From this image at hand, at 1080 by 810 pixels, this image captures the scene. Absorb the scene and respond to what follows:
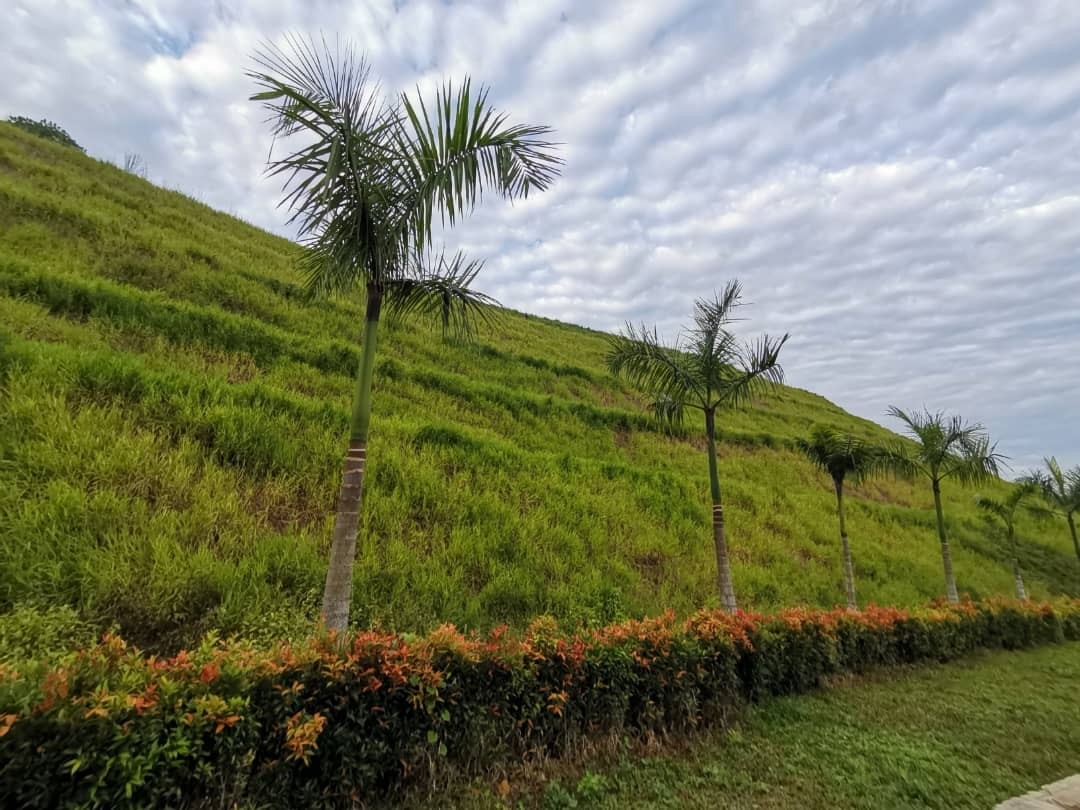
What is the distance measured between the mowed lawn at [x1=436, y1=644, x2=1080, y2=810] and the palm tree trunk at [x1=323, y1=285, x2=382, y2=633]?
1.72 meters

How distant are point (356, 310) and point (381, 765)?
1602cm

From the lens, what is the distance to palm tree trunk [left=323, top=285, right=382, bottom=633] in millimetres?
4090

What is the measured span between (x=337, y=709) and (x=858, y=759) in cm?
487

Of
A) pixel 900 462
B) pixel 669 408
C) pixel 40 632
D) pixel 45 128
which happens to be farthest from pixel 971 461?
pixel 45 128

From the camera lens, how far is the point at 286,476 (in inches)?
286

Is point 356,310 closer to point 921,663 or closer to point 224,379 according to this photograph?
point 224,379

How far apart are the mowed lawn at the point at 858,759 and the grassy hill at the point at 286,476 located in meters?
Result: 2.76

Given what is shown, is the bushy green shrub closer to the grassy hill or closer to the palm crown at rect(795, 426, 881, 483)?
the grassy hill

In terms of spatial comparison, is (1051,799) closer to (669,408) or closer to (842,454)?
(669,408)

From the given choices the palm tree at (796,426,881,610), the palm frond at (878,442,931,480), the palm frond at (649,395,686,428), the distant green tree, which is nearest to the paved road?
the palm frond at (649,395,686,428)

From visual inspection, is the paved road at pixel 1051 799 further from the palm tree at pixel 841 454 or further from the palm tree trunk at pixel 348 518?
the palm tree at pixel 841 454

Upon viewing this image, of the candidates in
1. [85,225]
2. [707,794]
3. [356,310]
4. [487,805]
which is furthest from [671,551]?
[85,225]

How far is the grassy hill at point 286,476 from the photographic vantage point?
5.12 m

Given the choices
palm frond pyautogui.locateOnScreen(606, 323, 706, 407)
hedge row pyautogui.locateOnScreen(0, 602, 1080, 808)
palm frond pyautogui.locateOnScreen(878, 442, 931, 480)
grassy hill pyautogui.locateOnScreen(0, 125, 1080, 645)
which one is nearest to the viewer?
hedge row pyautogui.locateOnScreen(0, 602, 1080, 808)
